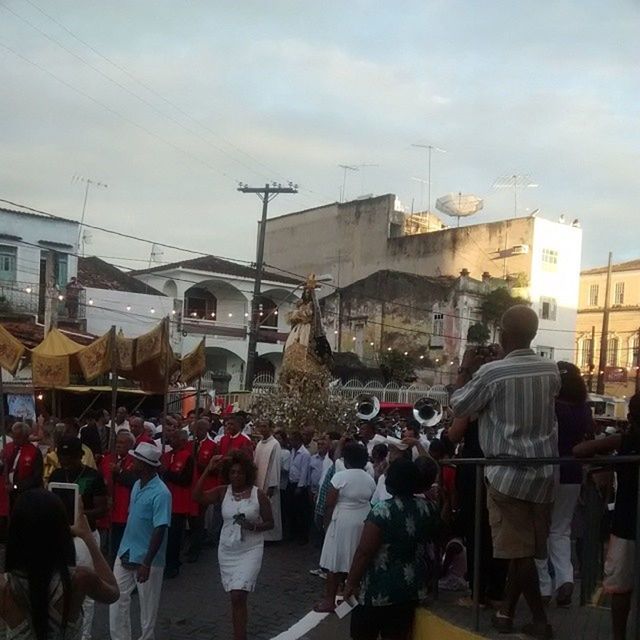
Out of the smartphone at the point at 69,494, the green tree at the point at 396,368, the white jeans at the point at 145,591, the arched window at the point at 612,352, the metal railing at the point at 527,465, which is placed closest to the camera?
the metal railing at the point at 527,465

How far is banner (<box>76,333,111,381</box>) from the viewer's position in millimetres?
13320

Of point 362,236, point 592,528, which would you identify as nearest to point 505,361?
point 592,528

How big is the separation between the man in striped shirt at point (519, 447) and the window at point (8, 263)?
34664mm

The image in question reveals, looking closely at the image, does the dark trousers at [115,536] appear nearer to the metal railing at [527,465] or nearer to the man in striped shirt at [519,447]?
the metal railing at [527,465]

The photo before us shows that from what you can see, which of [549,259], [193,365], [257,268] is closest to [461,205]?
[549,259]

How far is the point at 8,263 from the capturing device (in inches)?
1476

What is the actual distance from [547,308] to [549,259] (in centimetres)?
266

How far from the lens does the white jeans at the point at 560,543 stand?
543 centimetres

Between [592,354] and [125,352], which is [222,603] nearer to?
[125,352]

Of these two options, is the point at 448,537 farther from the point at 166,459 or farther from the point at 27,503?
the point at 166,459

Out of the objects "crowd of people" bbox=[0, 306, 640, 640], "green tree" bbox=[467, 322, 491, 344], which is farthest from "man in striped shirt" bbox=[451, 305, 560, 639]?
"green tree" bbox=[467, 322, 491, 344]

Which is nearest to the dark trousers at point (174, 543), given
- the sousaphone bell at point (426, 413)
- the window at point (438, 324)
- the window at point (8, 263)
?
the sousaphone bell at point (426, 413)

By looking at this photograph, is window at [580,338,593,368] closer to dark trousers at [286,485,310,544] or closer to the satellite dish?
the satellite dish

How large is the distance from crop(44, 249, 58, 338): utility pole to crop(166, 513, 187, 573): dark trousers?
2300 centimetres
